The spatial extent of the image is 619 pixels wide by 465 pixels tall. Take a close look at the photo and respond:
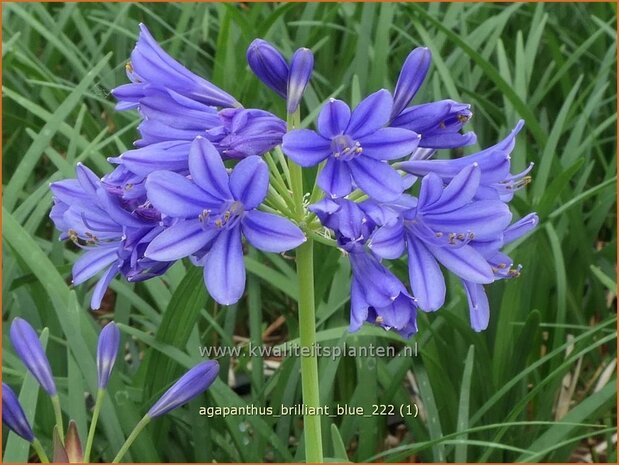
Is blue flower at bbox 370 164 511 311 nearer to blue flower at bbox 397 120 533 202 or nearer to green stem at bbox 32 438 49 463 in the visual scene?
blue flower at bbox 397 120 533 202

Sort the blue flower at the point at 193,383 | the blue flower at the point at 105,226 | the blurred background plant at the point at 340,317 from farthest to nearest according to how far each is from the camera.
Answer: the blurred background plant at the point at 340,317, the blue flower at the point at 193,383, the blue flower at the point at 105,226

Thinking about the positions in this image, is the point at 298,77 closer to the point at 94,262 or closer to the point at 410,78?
the point at 410,78

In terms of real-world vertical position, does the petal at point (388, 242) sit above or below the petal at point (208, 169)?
below

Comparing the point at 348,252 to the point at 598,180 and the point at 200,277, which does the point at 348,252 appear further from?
the point at 598,180

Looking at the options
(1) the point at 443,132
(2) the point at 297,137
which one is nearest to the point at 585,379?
(1) the point at 443,132

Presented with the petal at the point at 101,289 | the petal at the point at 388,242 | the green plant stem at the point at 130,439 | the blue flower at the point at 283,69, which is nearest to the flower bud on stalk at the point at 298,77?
the blue flower at the point at 283,69

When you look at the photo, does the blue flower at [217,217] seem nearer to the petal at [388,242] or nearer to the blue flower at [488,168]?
the petal at [388,242]

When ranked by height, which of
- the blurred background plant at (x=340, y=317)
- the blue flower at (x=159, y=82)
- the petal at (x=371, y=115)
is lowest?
the blurred background plant at (x=340, y=317)

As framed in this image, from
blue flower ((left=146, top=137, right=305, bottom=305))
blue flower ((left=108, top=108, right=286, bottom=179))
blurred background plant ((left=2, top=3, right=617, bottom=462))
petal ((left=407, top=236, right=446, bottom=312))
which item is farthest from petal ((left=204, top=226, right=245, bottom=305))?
blurred background plant ((left=2, top=3, right=617, bottom=462))
